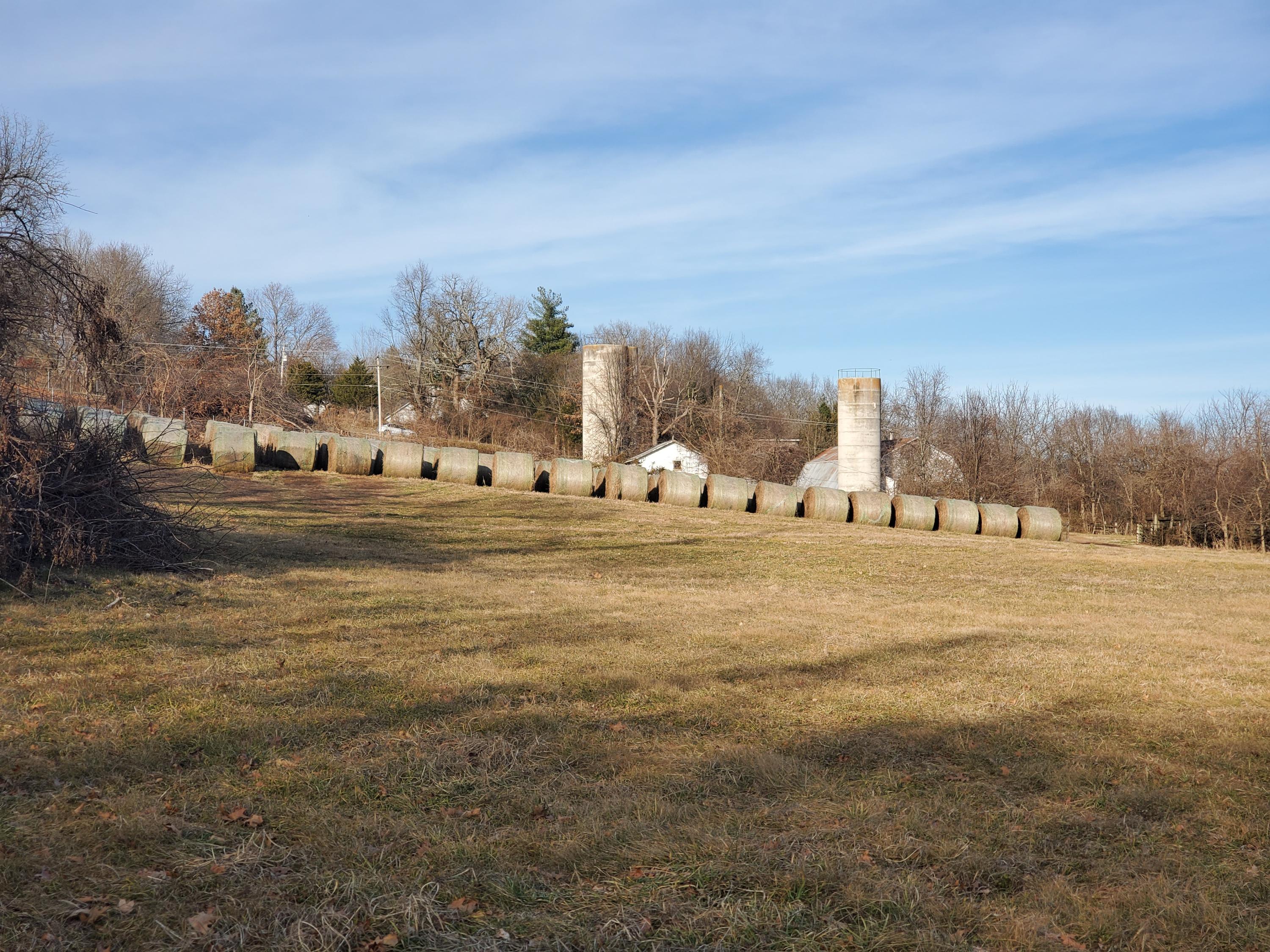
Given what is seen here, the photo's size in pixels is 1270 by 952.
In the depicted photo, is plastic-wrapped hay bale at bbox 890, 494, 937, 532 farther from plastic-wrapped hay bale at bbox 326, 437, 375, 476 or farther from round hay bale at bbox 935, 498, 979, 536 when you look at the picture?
plastic-wrapped hay bale at bbox 326, 437, 375, 476

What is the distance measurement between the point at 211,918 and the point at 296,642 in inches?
201

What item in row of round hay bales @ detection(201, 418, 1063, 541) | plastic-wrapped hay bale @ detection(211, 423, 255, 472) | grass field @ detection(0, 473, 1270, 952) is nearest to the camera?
grass field @ detection(0, 473, 1270, 952)

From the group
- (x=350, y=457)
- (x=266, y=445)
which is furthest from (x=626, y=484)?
(x=266, y=445)

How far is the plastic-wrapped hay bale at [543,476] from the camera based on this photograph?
95.9 feet

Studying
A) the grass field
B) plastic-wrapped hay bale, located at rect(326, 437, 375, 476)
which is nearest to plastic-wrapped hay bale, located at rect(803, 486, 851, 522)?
plastic-wrapped hay bale, located at rect(326, 437, 375, 476)

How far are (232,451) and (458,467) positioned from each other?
6.19 metres

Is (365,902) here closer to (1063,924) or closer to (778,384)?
(1063,924)

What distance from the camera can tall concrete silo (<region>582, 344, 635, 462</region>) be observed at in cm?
4809

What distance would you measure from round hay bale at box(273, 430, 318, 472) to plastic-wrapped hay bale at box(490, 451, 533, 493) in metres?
5.18

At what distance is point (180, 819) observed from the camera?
16.1 feet

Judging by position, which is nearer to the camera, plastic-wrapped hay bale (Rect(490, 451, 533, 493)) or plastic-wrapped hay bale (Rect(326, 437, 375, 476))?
plastic-wrapped hay bale (Rect(326, 437, 375, 476))

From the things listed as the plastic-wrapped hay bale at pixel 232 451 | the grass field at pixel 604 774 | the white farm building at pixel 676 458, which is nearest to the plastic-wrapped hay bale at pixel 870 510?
the grass field at pixel 604 774

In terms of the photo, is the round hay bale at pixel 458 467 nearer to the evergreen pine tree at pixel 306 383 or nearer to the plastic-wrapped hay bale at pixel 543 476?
the plastic-wrapped hay bale at pixel 543 476

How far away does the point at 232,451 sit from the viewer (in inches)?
1031
